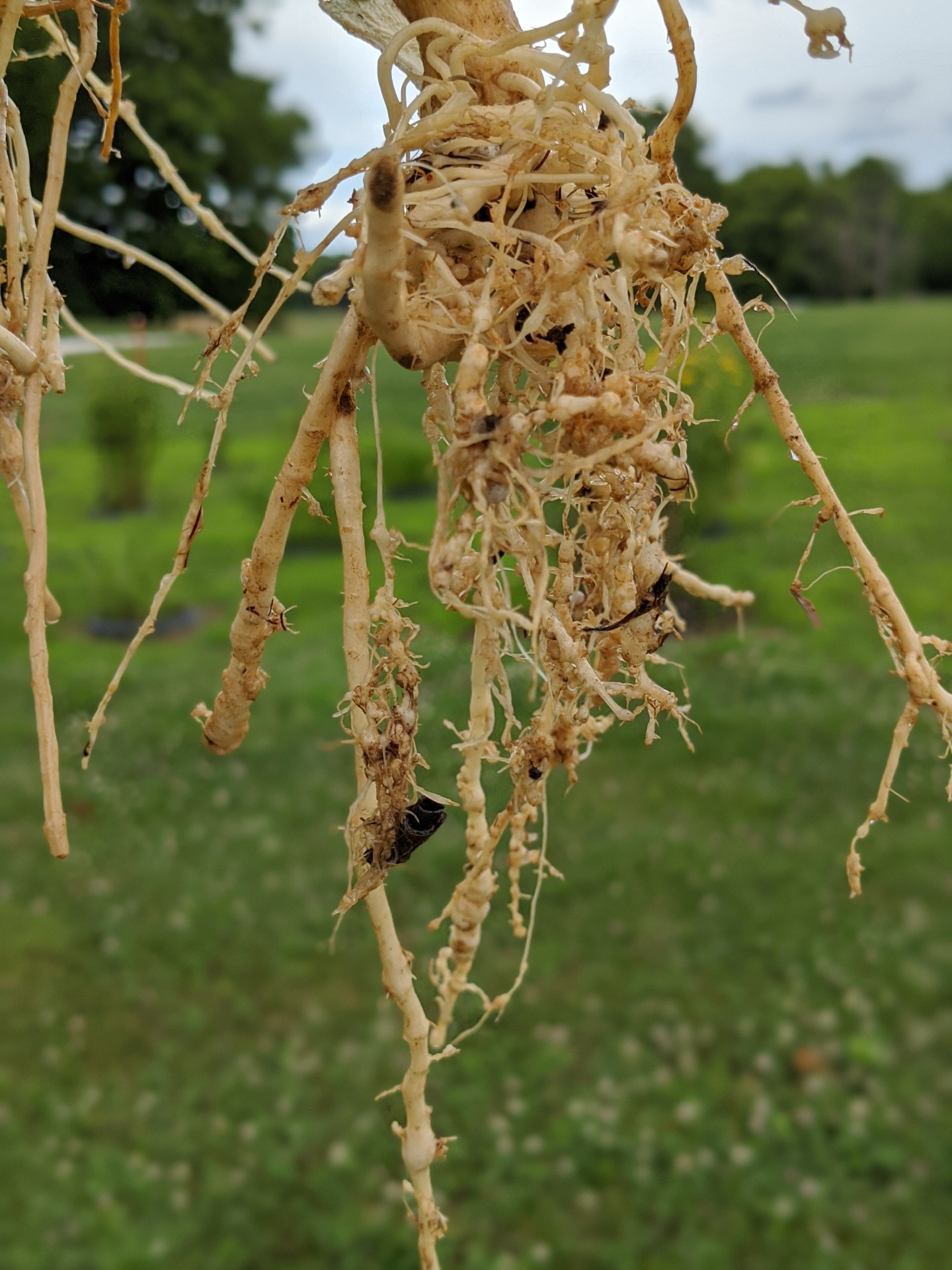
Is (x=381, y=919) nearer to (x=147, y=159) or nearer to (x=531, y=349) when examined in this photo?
(x=531, y=349)

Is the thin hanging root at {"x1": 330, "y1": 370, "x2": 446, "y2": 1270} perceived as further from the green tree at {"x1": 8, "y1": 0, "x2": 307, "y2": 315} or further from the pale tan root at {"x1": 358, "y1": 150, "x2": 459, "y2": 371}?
Answer: the green tree at {"x1": 8, "y1": 0, "x2": 307, "y2": 315}

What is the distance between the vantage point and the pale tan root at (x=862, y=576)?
580mm

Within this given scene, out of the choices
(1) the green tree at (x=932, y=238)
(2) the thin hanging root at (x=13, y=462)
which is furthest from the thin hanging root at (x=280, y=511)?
(1) the green tree at (x=932, y=238)

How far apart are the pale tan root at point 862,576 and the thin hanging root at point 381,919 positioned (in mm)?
233

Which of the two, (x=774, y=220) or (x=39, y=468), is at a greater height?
(x=774, y=220)

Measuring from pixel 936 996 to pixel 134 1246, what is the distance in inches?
55.2

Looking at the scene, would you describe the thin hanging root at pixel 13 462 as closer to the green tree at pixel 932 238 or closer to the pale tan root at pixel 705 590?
the pale tan root at pixel 705 590

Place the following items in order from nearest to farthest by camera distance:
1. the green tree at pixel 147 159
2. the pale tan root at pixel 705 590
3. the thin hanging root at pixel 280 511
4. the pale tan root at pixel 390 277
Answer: the pale tan root at pixel 390 277 → the thin hanging root at pixel 280 511 → the pale tan root at pixel 705 590 → the green tree at pixel 147 159

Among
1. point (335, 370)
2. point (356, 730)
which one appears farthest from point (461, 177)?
point (356, 730)

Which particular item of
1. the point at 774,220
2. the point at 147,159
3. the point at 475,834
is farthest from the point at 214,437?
the point at 774,220

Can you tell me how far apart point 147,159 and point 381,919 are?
4.69 ft

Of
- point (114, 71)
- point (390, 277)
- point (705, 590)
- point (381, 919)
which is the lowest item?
point (381, 919)

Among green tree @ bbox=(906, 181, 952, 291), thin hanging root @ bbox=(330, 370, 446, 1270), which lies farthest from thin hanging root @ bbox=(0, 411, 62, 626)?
green tree @ bbox=(906, 181, 952, 291)

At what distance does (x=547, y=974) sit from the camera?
1.92 m
